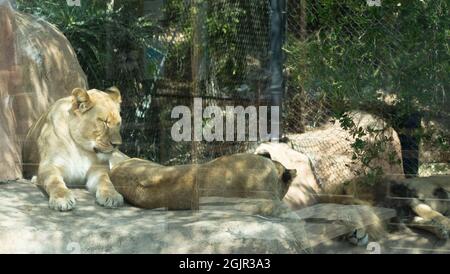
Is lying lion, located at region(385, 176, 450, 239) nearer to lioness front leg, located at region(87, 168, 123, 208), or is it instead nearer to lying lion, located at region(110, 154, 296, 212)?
lying lion, located at region(110, 154, 296, 212)

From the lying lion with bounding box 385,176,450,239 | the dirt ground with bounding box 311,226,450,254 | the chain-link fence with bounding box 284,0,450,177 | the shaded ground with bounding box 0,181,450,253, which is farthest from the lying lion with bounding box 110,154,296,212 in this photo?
the lying lion with bounding box 385,176,450,239

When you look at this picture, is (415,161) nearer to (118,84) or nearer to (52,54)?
(118,84)

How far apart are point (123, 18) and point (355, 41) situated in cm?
151

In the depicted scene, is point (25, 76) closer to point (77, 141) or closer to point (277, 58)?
point (77, 141)

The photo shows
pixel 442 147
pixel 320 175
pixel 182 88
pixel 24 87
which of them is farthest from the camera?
pixel 24 87

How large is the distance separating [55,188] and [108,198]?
1.06ft

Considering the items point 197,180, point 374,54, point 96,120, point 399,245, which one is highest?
point 374,54

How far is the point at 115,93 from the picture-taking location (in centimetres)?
461

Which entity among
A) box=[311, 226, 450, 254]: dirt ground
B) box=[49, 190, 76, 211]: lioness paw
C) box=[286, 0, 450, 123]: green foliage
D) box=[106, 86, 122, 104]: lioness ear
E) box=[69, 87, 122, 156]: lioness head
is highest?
box=[286, 0, 450, 123]: green foliage

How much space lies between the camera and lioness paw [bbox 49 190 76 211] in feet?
13.5

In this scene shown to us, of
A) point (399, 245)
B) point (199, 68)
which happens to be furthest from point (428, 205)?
point (199, 68)

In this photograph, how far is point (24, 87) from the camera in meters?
4.87

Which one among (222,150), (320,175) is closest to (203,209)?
(222,150)

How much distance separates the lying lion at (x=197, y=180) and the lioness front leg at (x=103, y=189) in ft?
0.17
